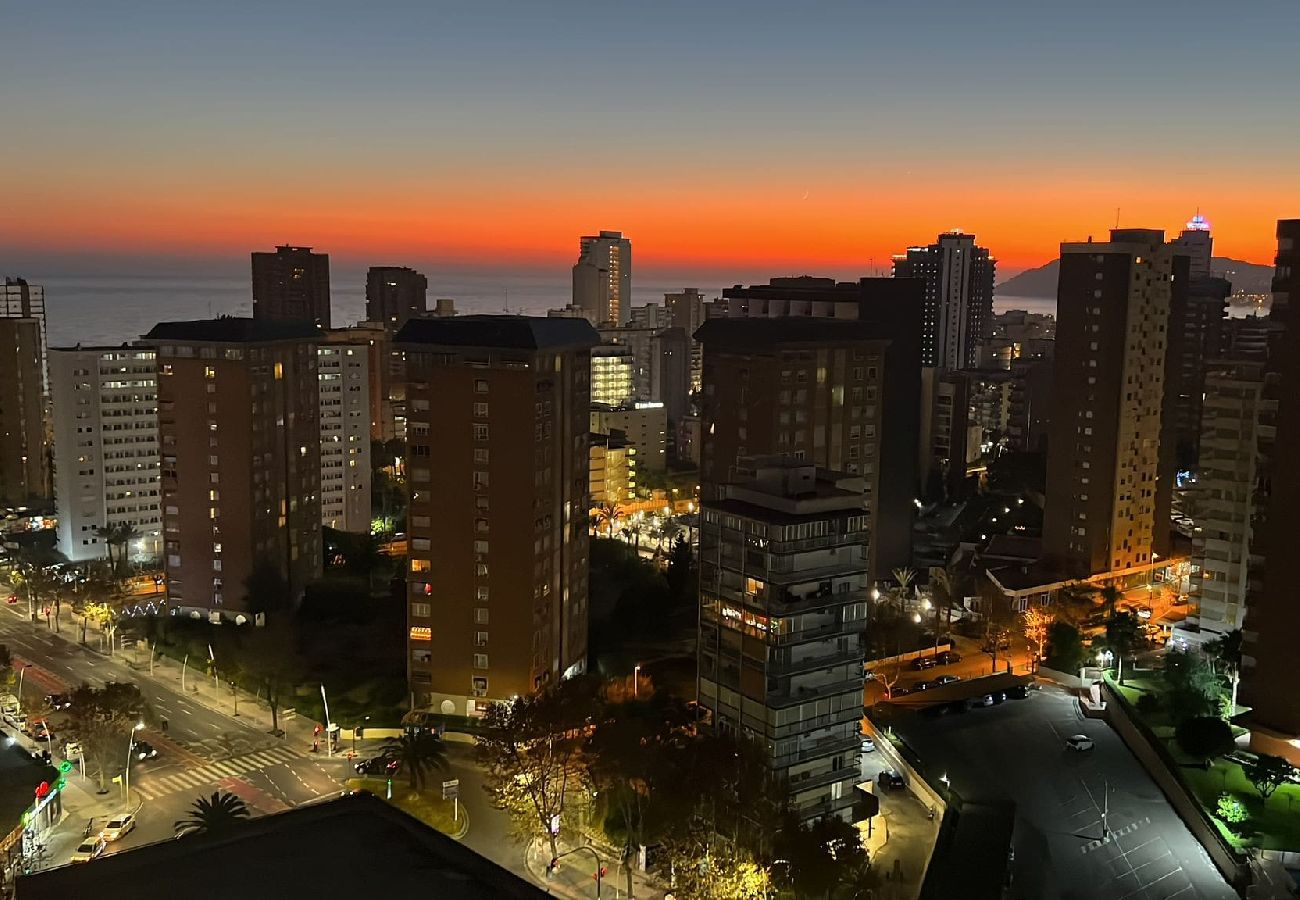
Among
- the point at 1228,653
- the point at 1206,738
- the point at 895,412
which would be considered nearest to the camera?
the point at 1206,738

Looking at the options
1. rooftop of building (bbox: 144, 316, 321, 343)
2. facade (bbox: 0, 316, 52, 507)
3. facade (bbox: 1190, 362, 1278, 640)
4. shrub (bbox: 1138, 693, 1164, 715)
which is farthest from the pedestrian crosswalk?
facade (bbox: 0, 316, 52, 507)

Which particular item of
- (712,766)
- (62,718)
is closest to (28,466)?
(62,718)

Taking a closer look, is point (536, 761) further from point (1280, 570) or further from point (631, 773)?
point (1280, 570)

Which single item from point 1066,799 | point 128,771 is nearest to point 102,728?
point 128,771

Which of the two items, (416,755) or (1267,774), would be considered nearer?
(1267,774)

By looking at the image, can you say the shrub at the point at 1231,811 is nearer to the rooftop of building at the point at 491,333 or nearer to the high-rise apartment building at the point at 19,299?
the rooftop of building at the point at 491,333

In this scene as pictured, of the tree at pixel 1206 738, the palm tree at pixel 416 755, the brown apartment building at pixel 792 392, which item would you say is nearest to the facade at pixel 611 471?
the brown apartment building at pixel 792 392

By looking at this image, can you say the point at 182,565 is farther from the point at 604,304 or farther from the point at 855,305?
the point at 604,304
